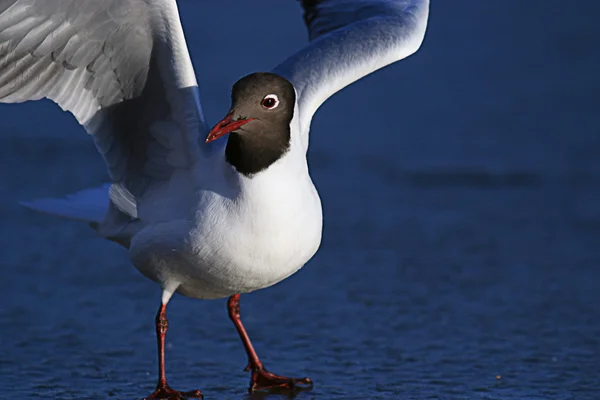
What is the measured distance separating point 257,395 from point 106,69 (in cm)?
158

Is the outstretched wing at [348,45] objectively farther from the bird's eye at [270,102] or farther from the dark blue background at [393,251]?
the dark blue background at [393,251]

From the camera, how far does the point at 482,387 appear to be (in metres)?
5.09

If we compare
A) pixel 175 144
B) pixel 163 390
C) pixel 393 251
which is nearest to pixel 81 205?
pixel 175 144

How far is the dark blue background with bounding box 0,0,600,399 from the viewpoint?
537 centimetres

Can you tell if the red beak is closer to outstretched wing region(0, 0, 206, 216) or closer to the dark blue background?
outstretched wing region(0, 0, 206, 216)

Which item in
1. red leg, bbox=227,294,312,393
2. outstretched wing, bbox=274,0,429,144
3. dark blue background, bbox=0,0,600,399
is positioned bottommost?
red leg, bbox=227,294,312,393

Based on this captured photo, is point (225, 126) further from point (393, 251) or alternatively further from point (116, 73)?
point (393, 251)

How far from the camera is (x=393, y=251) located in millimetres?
7000

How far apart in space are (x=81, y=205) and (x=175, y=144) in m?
0.99

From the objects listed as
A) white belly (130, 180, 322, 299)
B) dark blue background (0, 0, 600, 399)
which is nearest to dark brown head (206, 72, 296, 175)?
white belly (130, 180, 322, 299)

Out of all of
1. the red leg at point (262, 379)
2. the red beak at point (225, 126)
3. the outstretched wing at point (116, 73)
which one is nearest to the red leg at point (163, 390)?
the red leg at point (262, 379)

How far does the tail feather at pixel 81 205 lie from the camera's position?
19.5 feet

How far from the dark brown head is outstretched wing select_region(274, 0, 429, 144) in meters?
0.68

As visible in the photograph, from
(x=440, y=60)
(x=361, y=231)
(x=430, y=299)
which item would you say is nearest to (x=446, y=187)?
(x=361, y=231)
